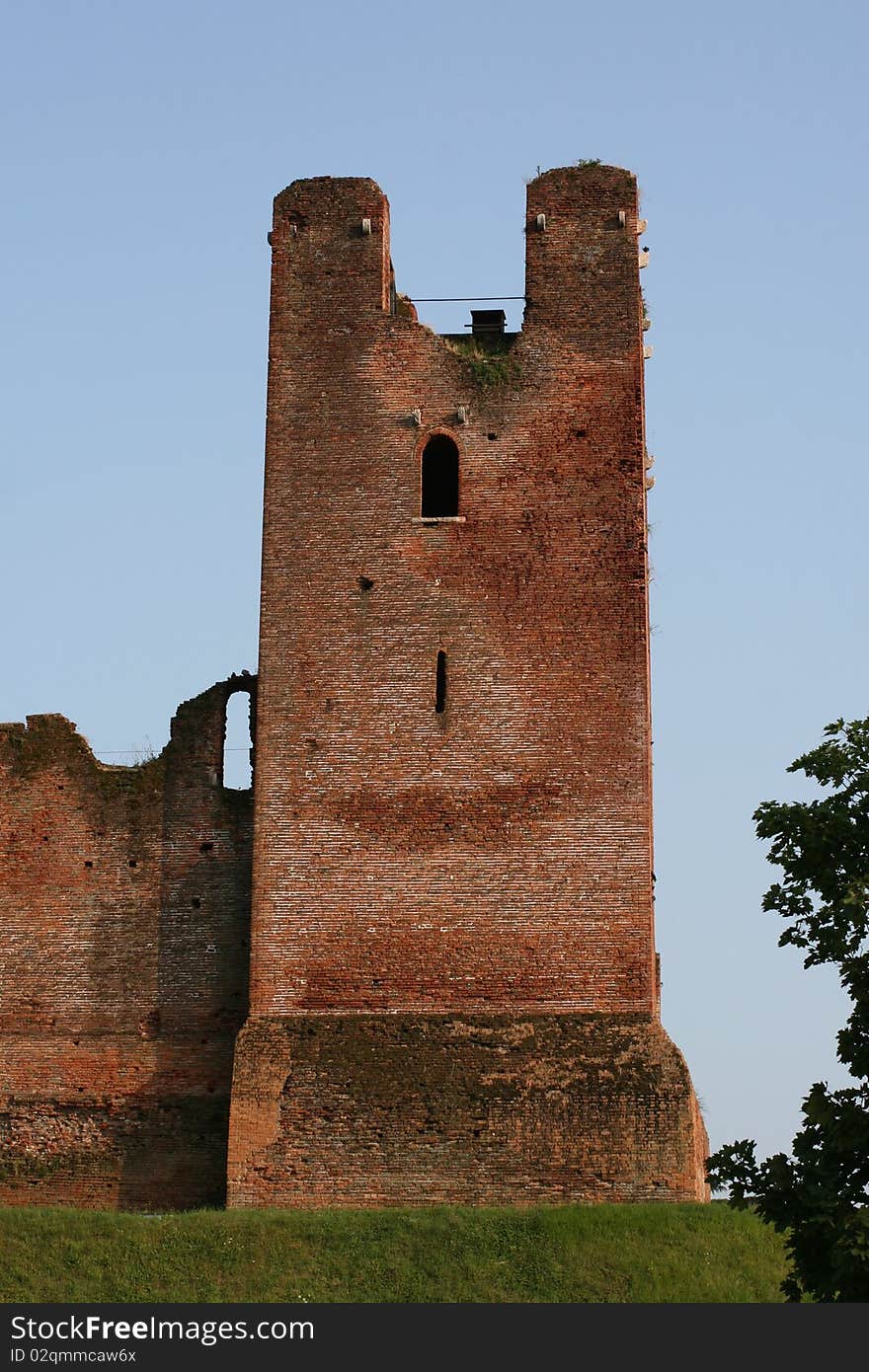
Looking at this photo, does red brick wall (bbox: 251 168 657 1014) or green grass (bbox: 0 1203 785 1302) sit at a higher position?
red brick wall (bbox: 251 168 657 1014)

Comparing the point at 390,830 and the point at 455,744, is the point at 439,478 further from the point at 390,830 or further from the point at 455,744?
the point at 390,830

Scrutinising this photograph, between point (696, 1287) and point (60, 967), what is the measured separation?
28.1 ft

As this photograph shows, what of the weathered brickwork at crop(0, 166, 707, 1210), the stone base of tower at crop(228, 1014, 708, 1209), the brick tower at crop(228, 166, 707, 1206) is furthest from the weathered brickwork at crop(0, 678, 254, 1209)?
the stone base of tower at crop(228, 1014, 708, 1209)

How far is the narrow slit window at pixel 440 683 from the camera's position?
26312 mm

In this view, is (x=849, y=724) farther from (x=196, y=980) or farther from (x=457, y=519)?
(x=196, y=980)

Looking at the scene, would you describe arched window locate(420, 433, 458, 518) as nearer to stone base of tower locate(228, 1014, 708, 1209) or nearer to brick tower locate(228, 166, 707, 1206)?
brick tower locate(228, 166, 707, 1206)

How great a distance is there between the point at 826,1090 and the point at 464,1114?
283 inches

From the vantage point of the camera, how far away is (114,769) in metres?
28.1

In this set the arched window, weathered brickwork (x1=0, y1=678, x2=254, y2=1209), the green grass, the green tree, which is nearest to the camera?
the green tree

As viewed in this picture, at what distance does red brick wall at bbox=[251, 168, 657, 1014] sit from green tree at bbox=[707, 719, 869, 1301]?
252 inches

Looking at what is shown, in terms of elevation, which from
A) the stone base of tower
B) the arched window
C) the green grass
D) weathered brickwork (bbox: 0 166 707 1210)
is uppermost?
the arched window

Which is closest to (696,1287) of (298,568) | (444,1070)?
(444,1070)

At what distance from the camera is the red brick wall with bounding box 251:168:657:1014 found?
2553 cm

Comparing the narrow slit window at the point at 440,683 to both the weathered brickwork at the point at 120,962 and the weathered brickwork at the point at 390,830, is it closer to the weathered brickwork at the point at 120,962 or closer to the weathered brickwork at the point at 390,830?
the weathered brickwork at the point at 390,830
